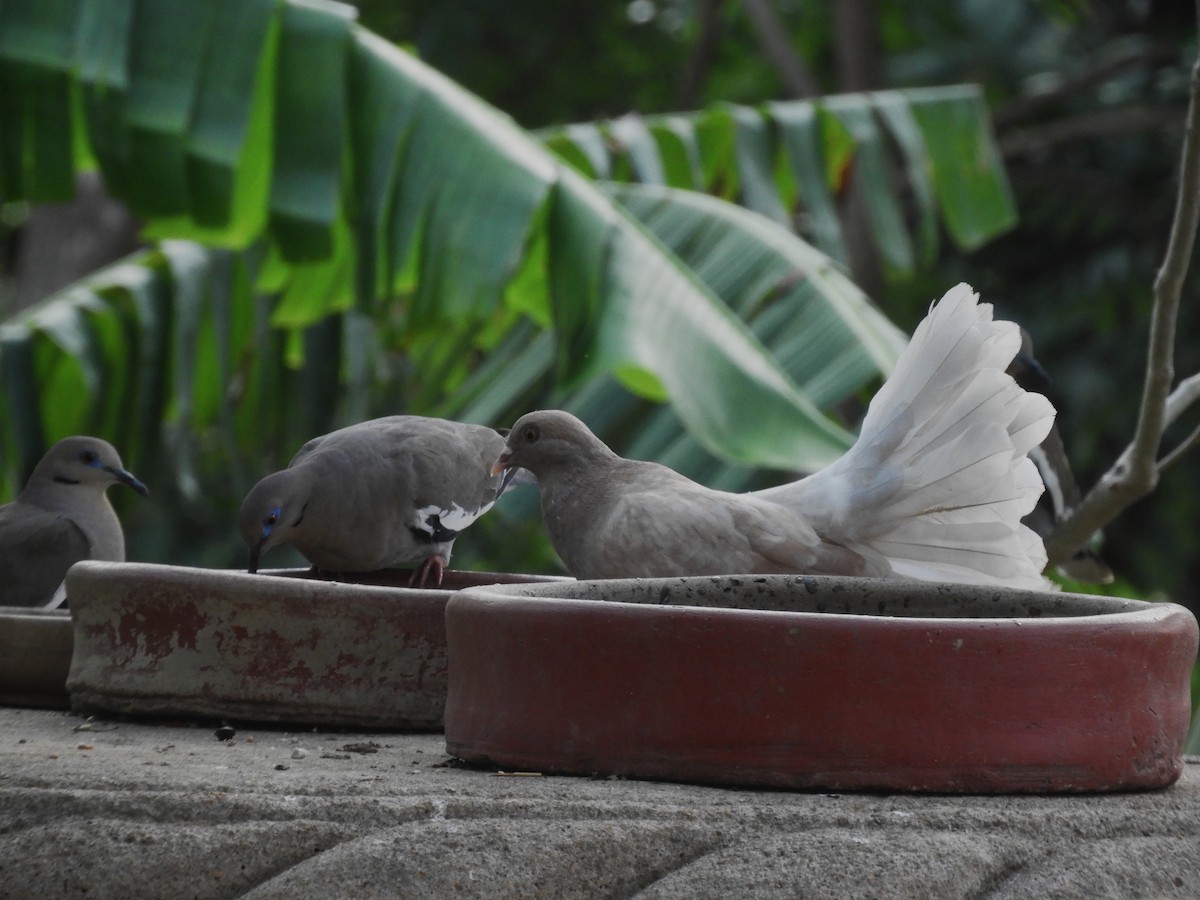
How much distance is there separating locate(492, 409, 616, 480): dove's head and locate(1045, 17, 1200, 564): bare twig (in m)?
1.22

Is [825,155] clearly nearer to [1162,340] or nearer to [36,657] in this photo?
[1162,340]

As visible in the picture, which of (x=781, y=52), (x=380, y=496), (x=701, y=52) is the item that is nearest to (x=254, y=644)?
(x=380, y=496)

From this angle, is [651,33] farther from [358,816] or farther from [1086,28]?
[358,816]

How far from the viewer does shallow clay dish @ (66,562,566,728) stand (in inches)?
105

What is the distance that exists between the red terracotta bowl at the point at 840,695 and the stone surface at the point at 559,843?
0.19ft

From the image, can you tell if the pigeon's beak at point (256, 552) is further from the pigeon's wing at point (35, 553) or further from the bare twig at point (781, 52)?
the bare twig at point (781, 52)

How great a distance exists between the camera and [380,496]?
389 centimetres

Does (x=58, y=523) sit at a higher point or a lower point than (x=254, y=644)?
lower

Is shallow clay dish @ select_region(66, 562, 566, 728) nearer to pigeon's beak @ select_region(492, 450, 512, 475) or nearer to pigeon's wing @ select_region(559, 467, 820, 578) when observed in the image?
pigeon's wing @ select_region(559, 467, 820, 578)

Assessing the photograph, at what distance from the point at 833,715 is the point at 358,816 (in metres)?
0.66

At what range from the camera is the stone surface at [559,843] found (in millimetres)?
1819

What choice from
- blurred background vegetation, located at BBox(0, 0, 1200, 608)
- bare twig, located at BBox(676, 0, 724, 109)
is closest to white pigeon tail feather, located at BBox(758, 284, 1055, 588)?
blurred background vegetation, located at BBox(0, 0, 1200, 608)

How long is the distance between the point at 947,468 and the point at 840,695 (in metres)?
1.32

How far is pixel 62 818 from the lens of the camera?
75.5 inches
